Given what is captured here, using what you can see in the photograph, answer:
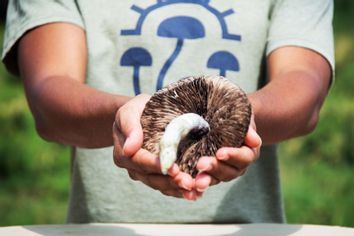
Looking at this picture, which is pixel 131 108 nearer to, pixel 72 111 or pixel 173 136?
pixel 173 136

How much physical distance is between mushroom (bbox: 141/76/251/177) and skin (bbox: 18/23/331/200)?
2 centimetres

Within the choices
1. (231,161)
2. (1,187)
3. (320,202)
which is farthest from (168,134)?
(1,187)

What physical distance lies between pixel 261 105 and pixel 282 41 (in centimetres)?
29

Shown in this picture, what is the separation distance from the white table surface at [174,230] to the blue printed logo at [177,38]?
1.07ft

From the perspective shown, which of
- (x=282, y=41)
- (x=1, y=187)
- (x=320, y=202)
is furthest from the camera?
(x=1, y=187)

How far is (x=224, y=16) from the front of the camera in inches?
64.0

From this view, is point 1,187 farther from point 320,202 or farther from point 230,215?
point 230,215

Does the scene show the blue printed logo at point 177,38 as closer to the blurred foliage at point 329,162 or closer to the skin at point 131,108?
the skin at point 131,108

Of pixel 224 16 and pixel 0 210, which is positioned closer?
pixel 224 16

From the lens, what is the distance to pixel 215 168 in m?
1.10

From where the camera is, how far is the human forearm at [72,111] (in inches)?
53.3

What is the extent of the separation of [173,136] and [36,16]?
662 millimetres

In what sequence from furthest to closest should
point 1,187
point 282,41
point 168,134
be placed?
point 1,187 < point 282,41 < point 168,134

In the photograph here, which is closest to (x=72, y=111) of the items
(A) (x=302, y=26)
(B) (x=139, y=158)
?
(B) (x=139, y=158)
